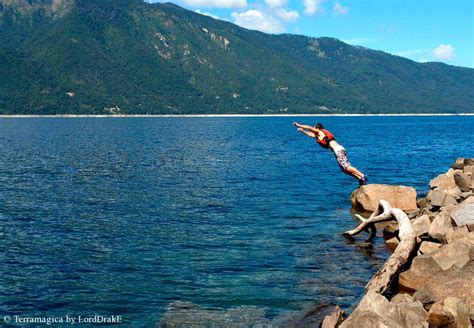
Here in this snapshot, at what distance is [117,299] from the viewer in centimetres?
1501

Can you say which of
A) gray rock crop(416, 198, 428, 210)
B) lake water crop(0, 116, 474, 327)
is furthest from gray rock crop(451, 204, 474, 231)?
gray rock crop(416, 198, 428, 210)

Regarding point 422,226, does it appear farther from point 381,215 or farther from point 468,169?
point 468,169

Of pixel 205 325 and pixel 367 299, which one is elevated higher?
pixel 367 299

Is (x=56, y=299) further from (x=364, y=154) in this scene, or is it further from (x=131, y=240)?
(x=364, y=154)

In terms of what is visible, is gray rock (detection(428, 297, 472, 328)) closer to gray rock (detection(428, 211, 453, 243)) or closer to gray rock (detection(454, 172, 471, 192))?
gray rock (detection(428, 211, 453, 243))

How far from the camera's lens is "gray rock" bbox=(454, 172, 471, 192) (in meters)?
26.1

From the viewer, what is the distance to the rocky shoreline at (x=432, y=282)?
10891mm

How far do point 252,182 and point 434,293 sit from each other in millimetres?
27743

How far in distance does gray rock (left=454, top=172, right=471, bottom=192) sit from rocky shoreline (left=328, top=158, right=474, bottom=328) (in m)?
2.41

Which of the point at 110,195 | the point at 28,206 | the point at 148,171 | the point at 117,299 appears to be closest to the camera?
the point at 117,299

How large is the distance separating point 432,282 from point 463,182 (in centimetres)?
1378

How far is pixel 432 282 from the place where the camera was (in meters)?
14.3

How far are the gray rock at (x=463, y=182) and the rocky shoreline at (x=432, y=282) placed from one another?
2.41 metres

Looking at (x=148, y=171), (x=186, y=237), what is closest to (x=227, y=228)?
(x=186, y=237)
